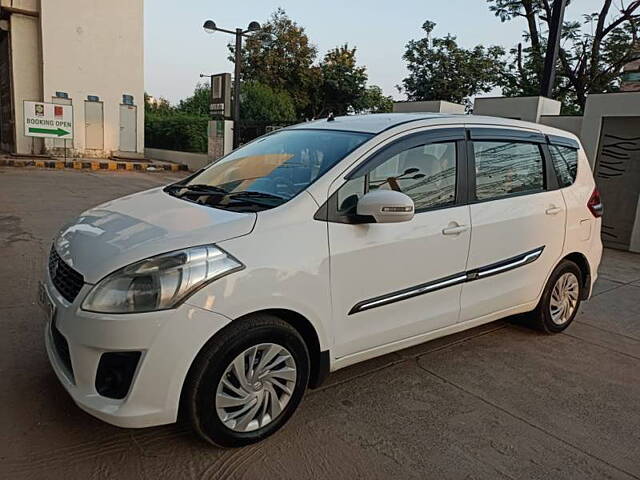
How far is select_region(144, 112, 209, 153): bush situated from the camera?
71.3ft

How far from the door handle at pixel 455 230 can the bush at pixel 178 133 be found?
19.4 metres

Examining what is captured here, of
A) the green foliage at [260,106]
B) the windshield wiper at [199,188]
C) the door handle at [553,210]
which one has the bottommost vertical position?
the door handle at [553,210]

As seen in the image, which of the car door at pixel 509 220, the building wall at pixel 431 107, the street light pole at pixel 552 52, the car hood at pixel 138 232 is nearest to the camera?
the car hood at pixel 138 232

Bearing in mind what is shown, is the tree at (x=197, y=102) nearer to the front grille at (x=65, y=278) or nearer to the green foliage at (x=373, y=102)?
the green foliage at (x=373, y=102)

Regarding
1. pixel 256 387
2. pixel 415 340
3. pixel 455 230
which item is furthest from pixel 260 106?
pixel 256 387

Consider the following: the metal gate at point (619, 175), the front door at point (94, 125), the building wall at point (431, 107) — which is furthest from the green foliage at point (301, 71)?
the metal gate at point (619, 175)

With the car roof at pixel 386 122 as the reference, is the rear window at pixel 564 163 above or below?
below

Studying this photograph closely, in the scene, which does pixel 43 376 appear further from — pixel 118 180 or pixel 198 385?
pixel 118 180

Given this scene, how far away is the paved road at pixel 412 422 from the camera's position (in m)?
2.41

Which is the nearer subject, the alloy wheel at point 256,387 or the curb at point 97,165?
the alloy wheel at point 256,387

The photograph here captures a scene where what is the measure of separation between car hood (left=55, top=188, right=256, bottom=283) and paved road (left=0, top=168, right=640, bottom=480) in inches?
34.4

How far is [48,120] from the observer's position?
1808 centimetres

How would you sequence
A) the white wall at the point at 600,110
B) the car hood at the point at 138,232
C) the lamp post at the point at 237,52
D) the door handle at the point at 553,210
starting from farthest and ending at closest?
the lamp post at the point at 237,52, the white wall at the point at 600,110, the door handle at the point at 553,210, the car hood at the point at 138,232

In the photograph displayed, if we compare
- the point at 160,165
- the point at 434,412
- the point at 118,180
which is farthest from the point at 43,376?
the point at 160,165
